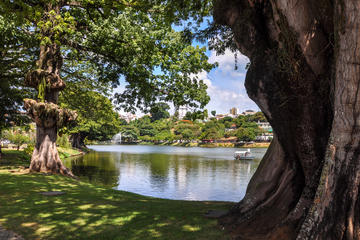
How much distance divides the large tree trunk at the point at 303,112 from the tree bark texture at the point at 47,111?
12460 millimetres

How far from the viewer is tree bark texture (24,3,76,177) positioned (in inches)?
603

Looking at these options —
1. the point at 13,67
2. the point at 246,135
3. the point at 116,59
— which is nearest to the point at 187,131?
the point at 246,135

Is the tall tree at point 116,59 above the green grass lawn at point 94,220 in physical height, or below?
above

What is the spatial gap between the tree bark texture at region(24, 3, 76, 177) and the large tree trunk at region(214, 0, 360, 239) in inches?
491

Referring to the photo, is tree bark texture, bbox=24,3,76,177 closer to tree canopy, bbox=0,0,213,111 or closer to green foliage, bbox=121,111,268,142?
tree canopy, bbox=0,0,213,111

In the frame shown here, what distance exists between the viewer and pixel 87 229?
5961mm

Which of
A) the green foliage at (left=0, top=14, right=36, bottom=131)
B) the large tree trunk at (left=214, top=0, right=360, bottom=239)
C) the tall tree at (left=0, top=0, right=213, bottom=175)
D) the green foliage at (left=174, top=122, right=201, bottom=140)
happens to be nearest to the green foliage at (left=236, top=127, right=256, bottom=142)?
the green foliage at (left=174, top=122, right=201, bottom=140)

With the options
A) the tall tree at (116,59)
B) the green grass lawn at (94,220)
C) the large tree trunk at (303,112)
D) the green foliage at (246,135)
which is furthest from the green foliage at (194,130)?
the large tree trunk at (303,112)

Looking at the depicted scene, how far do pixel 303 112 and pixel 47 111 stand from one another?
14391mm

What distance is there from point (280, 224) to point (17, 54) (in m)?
21.5

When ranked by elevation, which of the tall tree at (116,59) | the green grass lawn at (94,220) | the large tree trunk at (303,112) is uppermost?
the tall tree at (116,59)

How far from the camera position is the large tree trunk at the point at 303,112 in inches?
147

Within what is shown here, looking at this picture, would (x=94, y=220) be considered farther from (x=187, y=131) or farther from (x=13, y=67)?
(x=187, y=131)

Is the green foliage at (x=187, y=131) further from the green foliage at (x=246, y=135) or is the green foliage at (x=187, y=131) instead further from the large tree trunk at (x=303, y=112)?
the large tree trunk at (x=303, y=112)
